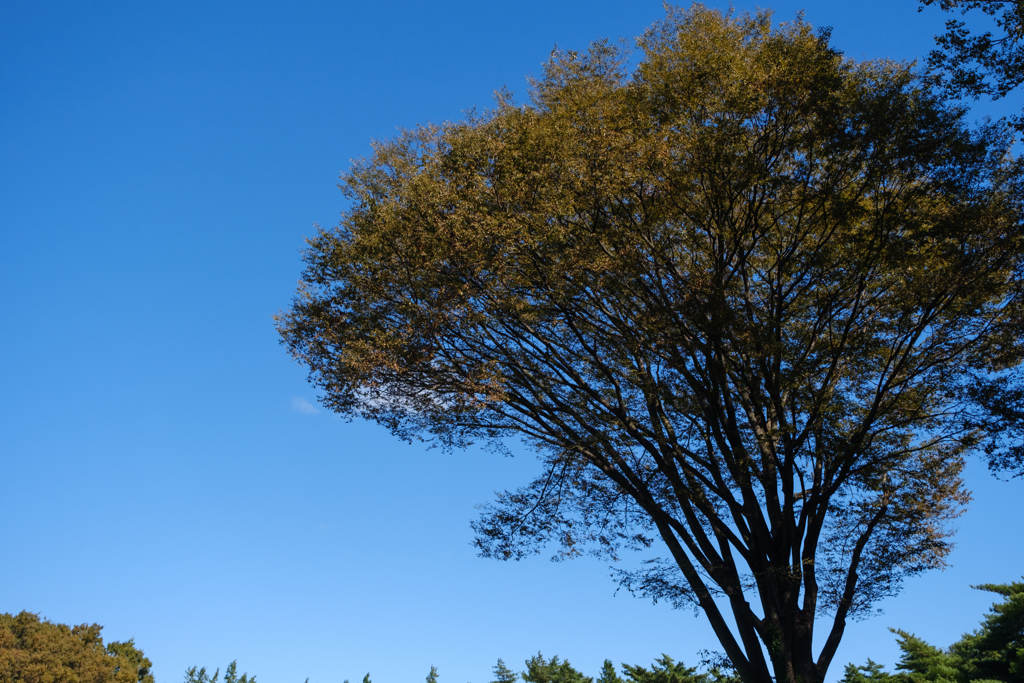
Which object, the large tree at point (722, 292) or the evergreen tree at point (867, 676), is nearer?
the large tree at point (722, 292)

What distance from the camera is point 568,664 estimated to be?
98.8 feet

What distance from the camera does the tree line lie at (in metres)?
21.3

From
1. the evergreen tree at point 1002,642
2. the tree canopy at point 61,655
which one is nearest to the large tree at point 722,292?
the evergreen tree at point 1002,642

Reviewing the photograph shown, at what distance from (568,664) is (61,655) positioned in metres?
31.0

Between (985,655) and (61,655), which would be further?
(61,655)

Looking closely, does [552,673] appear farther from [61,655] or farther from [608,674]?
[61,655]

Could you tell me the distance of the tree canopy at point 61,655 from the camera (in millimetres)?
38500

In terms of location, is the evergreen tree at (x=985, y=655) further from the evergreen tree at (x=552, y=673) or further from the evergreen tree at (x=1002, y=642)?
the evergreen tree at (x=552, y=673)

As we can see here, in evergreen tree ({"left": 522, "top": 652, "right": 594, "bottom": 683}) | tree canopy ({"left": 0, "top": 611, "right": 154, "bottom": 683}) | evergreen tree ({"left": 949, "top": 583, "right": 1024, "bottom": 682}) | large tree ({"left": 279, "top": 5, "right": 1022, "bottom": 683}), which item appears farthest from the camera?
tree canopy ({"left": 0, "top": 611, "right": 154, "bottom": 683})

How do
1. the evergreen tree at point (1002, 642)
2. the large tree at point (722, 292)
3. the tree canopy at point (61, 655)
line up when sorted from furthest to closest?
the tree canopy at point (61, 655) → the evergreen tree at point (1002, 642) → the large tree at point (722, 292)

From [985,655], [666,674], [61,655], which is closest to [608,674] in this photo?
[666,674]

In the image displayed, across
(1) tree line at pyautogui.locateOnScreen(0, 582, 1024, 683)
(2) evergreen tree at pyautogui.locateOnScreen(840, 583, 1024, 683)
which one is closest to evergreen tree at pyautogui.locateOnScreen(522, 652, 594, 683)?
(1) tree line at pyautogui.locateOnScreen(0, 582, 1024, 683)

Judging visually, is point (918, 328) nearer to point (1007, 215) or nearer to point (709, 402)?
point (1007, 215)

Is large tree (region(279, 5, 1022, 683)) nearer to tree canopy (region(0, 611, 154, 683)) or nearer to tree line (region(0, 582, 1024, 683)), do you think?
tree line (region(0, 582, 1024, 683))
